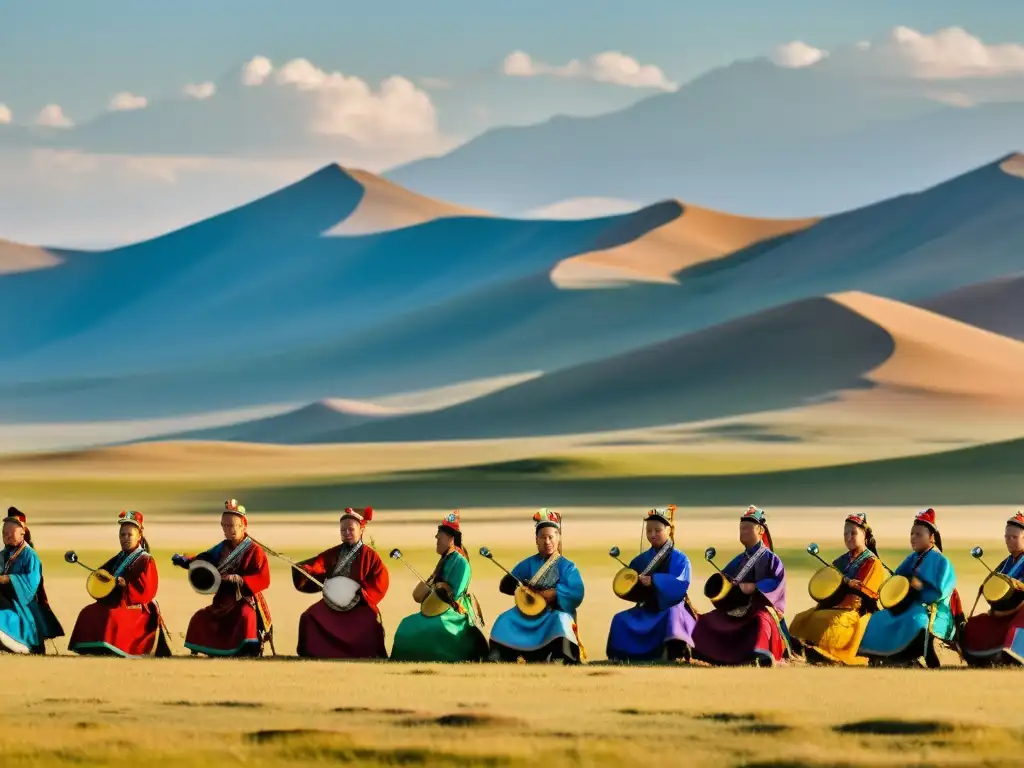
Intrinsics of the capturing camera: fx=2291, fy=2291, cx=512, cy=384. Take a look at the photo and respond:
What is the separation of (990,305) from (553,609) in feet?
385

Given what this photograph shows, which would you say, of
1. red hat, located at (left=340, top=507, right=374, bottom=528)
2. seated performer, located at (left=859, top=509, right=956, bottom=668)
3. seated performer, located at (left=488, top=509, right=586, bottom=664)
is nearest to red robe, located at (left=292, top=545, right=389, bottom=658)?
red hat, located at (left=340, top=507, right=374, bottom=528)

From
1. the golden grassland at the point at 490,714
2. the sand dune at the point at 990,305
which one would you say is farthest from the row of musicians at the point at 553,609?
the sand dune at the point at 990,305

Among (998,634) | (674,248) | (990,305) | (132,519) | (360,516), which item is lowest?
(998,634)

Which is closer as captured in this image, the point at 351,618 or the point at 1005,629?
the point at 1005,629

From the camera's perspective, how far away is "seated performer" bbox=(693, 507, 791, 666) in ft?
52.6

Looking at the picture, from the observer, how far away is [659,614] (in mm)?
16281

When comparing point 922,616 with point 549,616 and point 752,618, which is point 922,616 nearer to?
point 752,618

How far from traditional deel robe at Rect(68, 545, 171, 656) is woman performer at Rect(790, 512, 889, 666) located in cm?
464

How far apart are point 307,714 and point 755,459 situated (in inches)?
2432

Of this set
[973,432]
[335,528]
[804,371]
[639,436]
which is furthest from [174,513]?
[804,371]

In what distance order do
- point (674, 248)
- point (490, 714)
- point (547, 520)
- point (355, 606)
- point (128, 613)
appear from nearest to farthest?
point (490, 714), point (547, 520), point (355, 606), point (128, 613), point (674, 248)

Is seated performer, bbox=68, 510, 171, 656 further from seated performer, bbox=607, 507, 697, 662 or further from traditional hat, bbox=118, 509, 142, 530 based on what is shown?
seated performer, bbox=607, 507, 697, 662

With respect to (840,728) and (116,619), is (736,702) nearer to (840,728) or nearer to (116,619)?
(840,728)

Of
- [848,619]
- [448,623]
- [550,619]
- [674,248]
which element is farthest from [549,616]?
[674,248]
